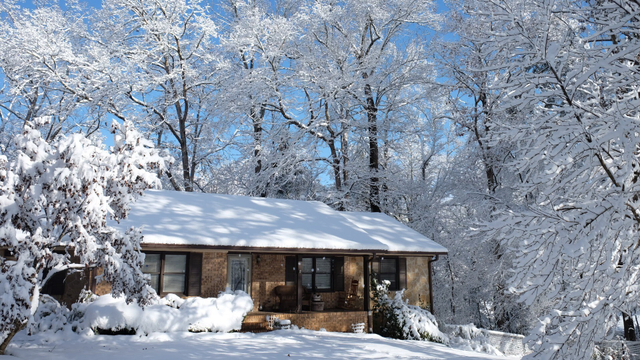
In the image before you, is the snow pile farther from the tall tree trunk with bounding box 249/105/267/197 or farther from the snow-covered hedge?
the tall tree trunk with bounding box 249/105/267/197

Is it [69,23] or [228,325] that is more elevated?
[69,23]

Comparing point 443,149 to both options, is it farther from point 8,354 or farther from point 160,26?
point 8,354

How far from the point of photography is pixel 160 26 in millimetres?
21750

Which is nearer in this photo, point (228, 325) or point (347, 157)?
point (228, 325)

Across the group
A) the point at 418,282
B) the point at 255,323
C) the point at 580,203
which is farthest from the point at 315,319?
the point at 580,203

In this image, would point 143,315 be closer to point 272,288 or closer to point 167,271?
point 167,271

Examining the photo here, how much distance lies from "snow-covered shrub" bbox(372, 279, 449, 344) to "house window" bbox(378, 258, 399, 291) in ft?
4.13

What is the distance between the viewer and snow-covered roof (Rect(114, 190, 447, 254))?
1248cm

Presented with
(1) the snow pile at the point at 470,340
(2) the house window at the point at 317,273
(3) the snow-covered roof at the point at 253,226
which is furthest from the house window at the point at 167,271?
(1) the snow pile at the point at 470,340

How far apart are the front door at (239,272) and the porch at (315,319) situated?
1111 mm

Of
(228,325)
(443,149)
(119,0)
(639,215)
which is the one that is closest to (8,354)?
(228,325)

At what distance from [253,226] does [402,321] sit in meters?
5.40

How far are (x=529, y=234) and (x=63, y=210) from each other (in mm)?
6803

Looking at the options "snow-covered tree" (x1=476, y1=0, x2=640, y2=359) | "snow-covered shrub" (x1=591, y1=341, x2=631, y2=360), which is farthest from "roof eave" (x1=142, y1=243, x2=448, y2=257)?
"snow-covered tree" (x1=476, y1=0, x2=640, y2=359)
